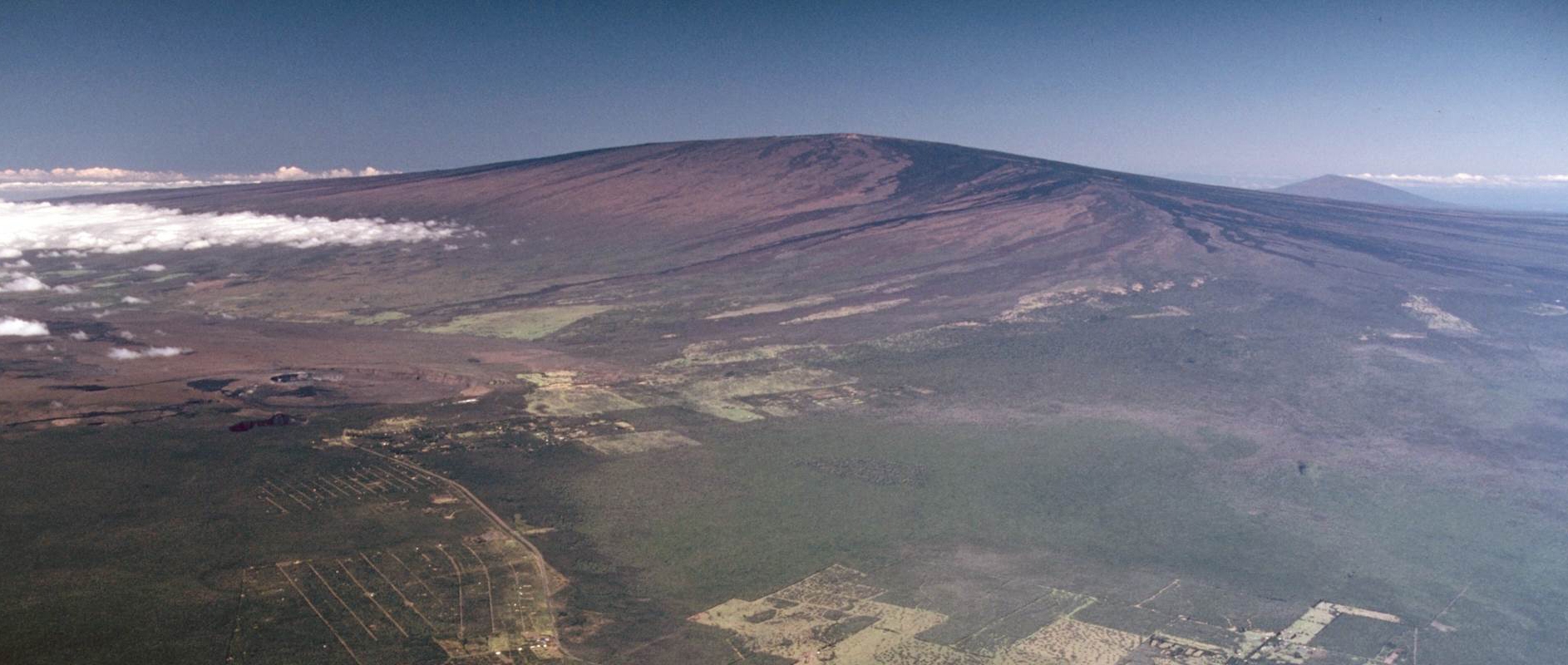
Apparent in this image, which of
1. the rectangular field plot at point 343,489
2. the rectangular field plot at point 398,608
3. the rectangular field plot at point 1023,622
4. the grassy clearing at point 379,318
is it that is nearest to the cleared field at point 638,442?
the rectangular field plot at point 343,489

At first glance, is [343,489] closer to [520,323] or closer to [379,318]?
[520,323]

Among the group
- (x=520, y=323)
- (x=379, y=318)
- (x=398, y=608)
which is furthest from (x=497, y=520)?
(x=379, y=318)

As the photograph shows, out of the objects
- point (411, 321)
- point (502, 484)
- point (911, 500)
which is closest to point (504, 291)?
point (411, 321)

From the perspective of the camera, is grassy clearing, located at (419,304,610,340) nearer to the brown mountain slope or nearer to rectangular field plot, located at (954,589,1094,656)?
the brown mountain slope

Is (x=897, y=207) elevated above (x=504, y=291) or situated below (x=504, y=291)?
above

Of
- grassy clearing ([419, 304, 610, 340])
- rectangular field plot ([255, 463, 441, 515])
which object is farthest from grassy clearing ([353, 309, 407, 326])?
rectangular field plot ([255, 463, 441, 515])

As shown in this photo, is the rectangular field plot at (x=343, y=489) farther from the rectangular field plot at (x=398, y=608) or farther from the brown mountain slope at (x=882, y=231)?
the brown mountain slope at (x=882, y=231)

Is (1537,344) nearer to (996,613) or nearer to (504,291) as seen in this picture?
(996,613)
